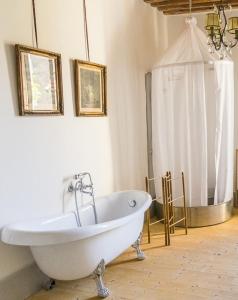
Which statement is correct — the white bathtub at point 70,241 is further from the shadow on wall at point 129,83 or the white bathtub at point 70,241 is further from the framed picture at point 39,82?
the shadow on wall at point 129,83

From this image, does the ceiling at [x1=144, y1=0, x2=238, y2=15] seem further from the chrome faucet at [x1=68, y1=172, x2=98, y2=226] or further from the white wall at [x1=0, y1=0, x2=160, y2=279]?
the chrome faucet at [x1=68, y1=172, x2=98, y2=226]

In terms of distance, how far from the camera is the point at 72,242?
257cm

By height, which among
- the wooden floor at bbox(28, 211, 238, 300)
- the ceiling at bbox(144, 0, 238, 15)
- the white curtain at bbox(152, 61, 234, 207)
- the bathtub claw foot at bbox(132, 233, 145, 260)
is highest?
the ceiling at bbox(144, 0, 238, 15)

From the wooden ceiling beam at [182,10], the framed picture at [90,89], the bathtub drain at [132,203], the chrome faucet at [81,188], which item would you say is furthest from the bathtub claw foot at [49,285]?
the wooden ceiling beam at [182,10]

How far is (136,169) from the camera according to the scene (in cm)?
461

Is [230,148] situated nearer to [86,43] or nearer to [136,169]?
[136,169]

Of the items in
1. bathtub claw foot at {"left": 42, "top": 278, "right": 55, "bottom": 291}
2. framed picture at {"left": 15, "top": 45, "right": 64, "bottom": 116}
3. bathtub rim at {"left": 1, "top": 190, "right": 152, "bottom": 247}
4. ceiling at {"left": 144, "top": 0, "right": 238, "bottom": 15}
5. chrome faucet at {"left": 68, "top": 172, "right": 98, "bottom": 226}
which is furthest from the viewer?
ceiling at {"left": 144, "top": 0, "right": 238, "bottom": 15}

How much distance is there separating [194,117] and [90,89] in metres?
1.37

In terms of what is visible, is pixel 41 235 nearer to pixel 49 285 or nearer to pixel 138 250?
pixel 49 285

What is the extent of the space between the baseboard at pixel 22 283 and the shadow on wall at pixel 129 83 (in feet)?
4.89

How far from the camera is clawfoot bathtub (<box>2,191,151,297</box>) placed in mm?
2482

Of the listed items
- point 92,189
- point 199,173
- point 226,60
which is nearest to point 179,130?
point 199,173

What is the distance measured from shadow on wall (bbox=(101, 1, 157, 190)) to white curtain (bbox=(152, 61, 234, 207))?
258mm

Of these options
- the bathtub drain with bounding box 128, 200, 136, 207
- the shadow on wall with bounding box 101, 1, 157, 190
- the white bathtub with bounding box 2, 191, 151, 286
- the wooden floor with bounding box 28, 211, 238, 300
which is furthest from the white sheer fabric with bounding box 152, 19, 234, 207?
the white bathtub with bounding box 2, 191, 151, 286
